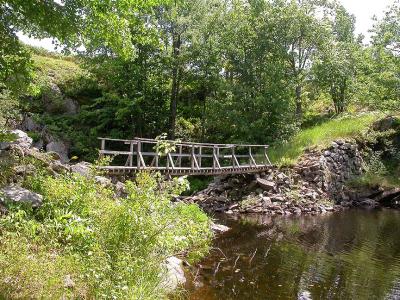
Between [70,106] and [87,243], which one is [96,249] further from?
[70,106]

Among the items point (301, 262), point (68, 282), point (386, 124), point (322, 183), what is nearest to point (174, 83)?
point (322, 183)

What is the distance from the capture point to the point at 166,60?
26.6m

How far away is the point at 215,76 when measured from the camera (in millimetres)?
27859

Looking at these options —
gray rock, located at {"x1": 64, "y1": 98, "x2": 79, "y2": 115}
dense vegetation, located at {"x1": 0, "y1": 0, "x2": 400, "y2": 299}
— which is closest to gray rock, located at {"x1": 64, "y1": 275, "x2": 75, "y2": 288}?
dense vegetation, located at {"x1": 0, "y1": 0, "x2": 400, "y2": 299}

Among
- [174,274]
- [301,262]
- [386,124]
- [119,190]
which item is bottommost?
[301,262]

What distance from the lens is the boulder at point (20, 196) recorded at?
8.05m

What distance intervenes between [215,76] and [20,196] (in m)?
21.1

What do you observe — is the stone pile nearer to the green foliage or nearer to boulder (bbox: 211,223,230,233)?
boulder (bbox: 211,223,230,233)

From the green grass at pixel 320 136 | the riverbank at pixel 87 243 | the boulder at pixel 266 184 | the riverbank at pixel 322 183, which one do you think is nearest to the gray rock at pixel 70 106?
the riverbank at pixel 322 183

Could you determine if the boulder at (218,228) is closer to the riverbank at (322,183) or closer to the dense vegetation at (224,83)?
the riverbank at (322,183)

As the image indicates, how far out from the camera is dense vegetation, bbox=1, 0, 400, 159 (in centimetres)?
2664

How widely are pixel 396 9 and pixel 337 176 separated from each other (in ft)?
45.0

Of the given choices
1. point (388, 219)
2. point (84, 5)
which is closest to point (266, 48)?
Result: point (388, 219)

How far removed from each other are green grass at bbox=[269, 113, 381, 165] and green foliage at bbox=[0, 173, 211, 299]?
18567 mm
